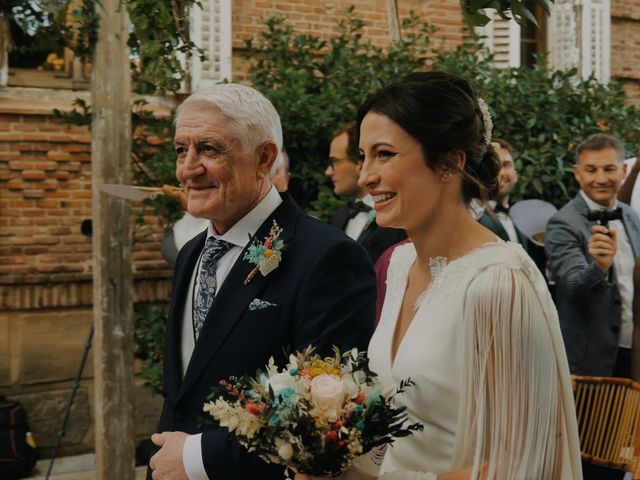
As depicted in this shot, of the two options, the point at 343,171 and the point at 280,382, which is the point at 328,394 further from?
the point at 343,171

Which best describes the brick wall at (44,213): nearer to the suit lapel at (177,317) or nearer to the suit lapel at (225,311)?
the suit lapel at (177,317)

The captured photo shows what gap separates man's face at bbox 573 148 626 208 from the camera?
18.9 feet

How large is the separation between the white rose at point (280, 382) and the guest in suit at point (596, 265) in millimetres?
3490

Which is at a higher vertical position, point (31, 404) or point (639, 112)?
point (639, 112)

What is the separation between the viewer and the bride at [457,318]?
2.27 metres

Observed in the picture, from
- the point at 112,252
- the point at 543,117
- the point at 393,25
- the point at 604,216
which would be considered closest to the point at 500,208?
the point at 604,216

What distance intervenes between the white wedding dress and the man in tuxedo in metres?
0.38

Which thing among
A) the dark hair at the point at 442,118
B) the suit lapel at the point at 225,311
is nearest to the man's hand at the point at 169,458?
the suit lapel at the point at 225,311

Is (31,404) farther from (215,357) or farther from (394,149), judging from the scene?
(394,149)

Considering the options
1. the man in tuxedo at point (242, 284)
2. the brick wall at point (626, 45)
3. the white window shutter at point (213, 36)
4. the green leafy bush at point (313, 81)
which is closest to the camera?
the man in tuxedo at point (242, 284)

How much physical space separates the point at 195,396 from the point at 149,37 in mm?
2715

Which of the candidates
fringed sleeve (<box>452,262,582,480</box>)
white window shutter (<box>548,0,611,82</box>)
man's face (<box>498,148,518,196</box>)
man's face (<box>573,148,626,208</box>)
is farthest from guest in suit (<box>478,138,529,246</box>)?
white window shutter (<box>548,0,611,82</box>)

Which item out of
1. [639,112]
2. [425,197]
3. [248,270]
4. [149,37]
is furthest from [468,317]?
[639,112]

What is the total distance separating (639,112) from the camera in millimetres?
9070
